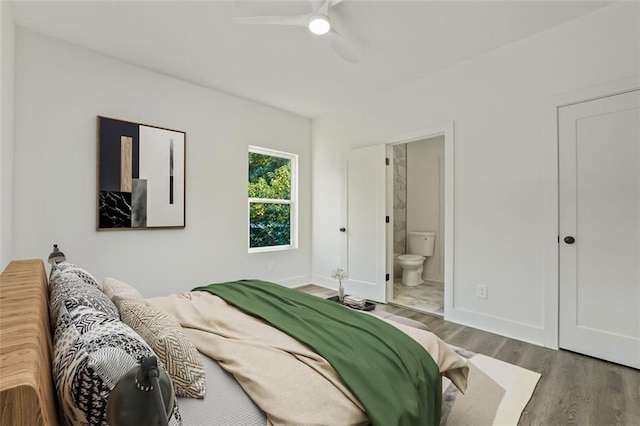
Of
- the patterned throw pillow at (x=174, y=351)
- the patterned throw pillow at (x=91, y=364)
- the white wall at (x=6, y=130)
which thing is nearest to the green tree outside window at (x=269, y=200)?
the white wall at (x=6, y=130)

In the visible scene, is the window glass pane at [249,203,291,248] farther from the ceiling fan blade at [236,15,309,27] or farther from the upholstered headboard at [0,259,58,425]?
the upholstered headboard at [0,259,58,425]

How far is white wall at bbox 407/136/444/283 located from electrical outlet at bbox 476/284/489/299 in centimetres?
219

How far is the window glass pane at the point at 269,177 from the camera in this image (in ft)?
14.1

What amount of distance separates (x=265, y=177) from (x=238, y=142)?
0.65 m

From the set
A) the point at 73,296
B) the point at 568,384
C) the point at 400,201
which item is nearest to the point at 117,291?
the point at 73,296

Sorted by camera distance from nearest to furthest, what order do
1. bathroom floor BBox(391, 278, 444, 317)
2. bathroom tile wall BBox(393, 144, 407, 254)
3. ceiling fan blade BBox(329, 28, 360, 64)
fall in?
ceiling fan blade BBox(329, 28, 360, 64), bathroom floor BBox(391, 278, 444, 317), bathroom tile wall BBox(393, 144, 407, 254)

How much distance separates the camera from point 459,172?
3.22 meters

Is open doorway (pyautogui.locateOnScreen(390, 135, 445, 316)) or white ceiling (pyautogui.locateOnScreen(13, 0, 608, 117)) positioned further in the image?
open doorway (pyautogui.locateOnScreen(390, 135, 445, 316))

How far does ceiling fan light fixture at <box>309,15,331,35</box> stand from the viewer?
2.16 metres

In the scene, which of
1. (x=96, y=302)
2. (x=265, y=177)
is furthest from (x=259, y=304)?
(x=265, y=177)

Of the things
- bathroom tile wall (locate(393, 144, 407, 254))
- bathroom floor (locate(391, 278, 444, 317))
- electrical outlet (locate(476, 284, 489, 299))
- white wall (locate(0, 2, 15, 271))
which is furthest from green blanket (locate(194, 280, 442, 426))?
bathroom tile wall (locate(393, 144, 407, 254))

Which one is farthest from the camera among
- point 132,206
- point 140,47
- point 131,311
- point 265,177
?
point 265,177

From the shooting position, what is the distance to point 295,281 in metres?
4.72

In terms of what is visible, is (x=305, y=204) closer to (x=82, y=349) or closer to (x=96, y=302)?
(x=96, y=302)
